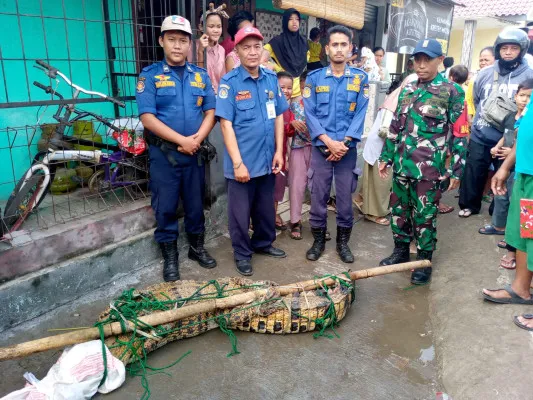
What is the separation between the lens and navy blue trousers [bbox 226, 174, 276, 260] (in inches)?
150

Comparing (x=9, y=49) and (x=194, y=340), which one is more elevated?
(x=9, y=49)

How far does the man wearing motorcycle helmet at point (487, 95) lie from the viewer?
464cm

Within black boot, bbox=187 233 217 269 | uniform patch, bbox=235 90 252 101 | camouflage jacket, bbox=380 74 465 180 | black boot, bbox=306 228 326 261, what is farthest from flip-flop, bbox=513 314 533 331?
uniform patch, bbox=235 90 252 101

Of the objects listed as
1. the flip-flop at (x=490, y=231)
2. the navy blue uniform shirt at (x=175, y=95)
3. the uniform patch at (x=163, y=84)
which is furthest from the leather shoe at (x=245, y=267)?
the flip-flop at (x=490, y=231)

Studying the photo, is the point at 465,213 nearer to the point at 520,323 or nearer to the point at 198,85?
the point at 520,323

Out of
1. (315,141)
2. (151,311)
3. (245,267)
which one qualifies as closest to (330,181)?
(315,141)

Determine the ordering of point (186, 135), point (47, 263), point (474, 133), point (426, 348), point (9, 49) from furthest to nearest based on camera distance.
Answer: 1. point (474, 133)
2. point (9, 49)
3. point (186, 135)
4. point (47, 263)
5. point (426, 348)

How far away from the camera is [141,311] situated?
287cm

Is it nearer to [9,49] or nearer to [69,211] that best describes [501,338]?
[69,211]

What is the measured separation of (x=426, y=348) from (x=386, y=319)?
15.6 inches

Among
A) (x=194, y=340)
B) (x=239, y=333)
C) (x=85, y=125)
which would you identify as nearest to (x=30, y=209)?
(x=85, y=125)

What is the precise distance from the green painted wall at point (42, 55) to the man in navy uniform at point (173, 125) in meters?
0.80

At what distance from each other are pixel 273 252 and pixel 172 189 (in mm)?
1225

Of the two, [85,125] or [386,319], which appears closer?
[386,319]
